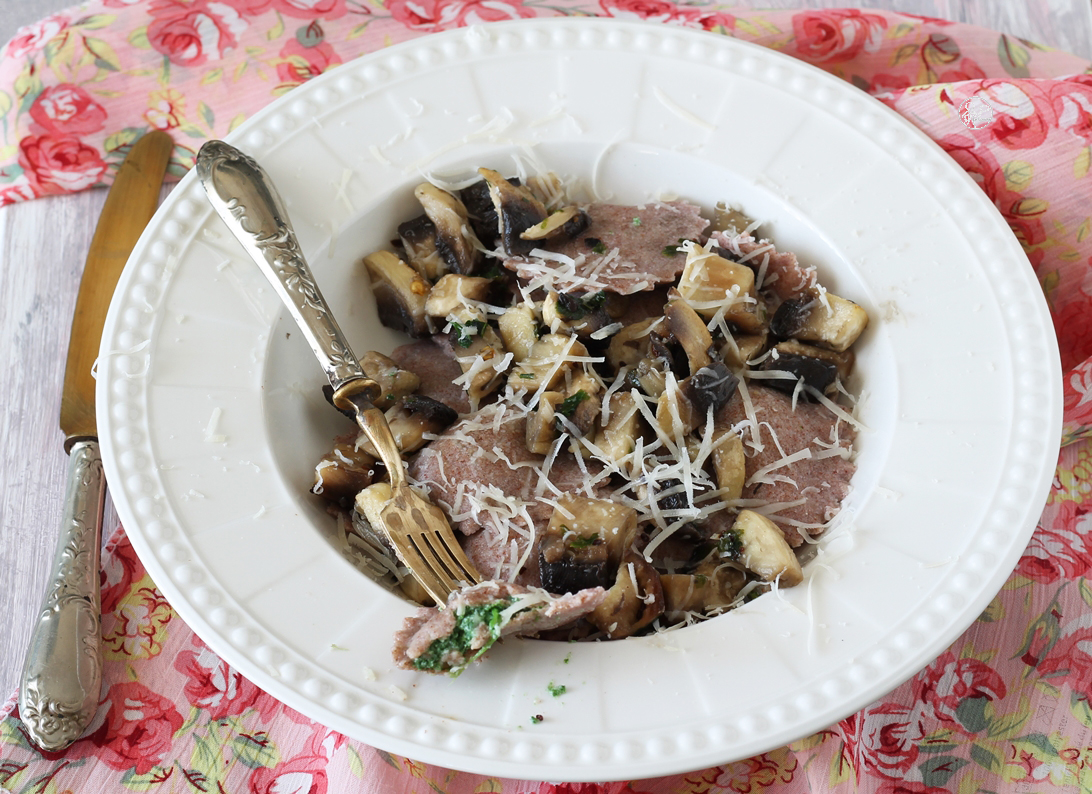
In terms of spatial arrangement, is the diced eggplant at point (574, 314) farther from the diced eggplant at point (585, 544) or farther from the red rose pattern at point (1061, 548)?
the red rose pattern at point (1061, 548)

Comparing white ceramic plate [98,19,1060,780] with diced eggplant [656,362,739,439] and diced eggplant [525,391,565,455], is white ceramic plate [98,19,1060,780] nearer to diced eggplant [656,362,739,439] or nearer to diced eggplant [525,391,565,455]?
diced eggplant [656,362,739,439]

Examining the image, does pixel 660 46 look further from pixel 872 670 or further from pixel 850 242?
pixel 872 670

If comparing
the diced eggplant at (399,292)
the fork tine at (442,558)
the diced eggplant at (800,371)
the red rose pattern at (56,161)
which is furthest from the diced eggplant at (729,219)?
the red rose pattern at (56,161)

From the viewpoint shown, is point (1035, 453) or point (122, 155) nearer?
point (1035, 453)

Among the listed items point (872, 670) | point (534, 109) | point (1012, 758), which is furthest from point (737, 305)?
point (1012, 758)

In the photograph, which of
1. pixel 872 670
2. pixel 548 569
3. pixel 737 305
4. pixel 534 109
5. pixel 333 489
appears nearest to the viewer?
pixel 872 670

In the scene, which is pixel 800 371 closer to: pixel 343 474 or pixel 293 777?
pixel 343 474
